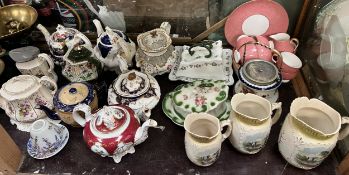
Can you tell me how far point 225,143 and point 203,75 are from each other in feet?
0.77

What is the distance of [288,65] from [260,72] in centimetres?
11

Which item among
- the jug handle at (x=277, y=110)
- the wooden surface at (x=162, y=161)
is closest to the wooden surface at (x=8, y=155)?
the wooden surface at (x=162, y=161)

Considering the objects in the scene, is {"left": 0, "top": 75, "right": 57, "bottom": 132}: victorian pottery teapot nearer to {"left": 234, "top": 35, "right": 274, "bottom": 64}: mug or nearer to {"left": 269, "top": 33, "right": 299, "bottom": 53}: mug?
{"left": 234, "top": 35, "right": 274, "bottom": 64}: mug

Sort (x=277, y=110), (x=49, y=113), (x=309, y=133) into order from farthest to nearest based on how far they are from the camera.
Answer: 1. (x=49, y=113)
2. (x=277, y=110)
3. (x=309, y=133)

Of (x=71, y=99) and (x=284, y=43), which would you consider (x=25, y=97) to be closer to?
(x=71, y=99)

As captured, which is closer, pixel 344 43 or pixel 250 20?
pixel 344 43

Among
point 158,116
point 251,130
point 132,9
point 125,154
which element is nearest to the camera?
point 251,130

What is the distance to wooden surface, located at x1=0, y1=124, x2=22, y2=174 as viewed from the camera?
0.97 m

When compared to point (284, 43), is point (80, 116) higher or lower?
lower

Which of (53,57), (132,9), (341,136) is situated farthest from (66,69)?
(341,136)

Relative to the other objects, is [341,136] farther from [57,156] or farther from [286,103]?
[57,156]

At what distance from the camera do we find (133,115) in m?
0.99

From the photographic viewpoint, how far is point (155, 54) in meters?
1.13

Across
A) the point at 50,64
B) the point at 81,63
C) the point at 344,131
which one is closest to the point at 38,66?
the point at 50,64
